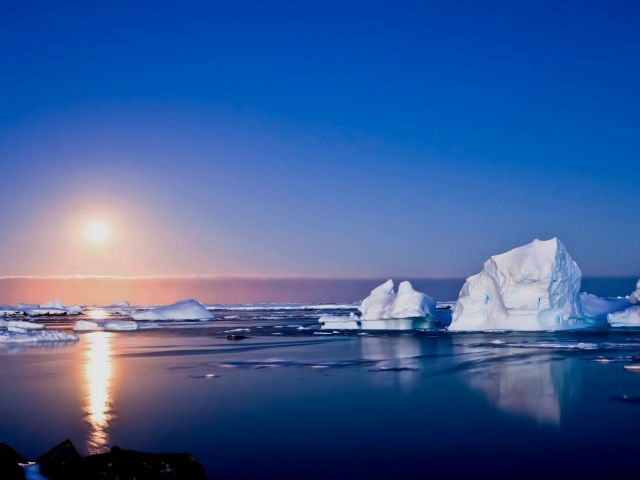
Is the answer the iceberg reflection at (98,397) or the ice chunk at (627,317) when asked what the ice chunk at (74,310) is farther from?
the ice chunk at (627,317)

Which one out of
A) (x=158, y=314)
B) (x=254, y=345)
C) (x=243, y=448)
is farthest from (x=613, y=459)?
(x=158, y=314)

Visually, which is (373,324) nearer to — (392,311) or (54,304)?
(392,311)

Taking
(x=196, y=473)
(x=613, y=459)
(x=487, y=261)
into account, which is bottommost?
(x=613, y=459)

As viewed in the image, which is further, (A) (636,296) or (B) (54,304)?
(B) (54,304)

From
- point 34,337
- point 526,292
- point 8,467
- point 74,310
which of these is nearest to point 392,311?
point 526,292

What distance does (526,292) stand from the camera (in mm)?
25766

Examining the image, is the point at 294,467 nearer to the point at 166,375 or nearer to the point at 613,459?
the point at 613,459

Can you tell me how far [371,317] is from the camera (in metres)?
32.5

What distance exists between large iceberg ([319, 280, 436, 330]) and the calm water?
12.9 meters

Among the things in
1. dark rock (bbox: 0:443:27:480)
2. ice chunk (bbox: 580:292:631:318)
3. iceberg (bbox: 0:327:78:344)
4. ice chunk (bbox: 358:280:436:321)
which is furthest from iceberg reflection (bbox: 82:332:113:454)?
ice chunk (bbox: 580:292:631:318)

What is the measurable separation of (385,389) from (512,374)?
10.8 ft

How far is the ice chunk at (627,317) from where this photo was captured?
29109mm

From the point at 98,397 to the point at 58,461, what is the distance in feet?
20.1

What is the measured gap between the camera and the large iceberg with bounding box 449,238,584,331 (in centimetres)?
Result: 2525
